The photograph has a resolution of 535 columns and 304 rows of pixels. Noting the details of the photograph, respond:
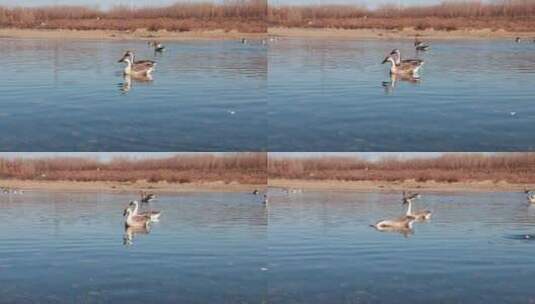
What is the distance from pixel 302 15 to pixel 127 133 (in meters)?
4.47

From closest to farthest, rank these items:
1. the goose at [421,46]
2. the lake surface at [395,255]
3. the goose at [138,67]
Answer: the lake surface at [395,255] < the goose at [138,67] < the goose at [421,46]

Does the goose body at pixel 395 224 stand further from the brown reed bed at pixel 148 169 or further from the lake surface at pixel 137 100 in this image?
the lake surface at pixel 137 100

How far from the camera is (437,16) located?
18.8 m

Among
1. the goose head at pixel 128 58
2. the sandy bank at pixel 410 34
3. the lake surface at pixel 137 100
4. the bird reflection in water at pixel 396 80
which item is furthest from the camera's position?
the sandy bank at pixel 410 34

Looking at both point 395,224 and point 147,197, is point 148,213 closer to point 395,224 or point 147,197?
point 147,197

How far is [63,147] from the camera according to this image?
1317 centimetres

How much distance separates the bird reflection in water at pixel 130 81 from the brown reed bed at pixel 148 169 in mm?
1107

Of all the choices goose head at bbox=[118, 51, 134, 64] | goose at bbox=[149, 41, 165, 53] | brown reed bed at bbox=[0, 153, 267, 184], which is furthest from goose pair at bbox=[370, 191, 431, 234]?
goose at bbox=[149, 41, 165, 53]

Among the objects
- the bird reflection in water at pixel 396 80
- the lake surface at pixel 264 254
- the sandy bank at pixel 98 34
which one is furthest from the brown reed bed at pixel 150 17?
the lake surface at pixel 264 254

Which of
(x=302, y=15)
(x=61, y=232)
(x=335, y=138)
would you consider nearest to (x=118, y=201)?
(x=61, y=232)

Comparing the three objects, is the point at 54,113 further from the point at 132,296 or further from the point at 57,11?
the point at 57,11

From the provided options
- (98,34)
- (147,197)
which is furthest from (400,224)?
(98,34)

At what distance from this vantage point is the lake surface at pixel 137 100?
13328 millimetres

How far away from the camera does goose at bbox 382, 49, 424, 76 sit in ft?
53.0
